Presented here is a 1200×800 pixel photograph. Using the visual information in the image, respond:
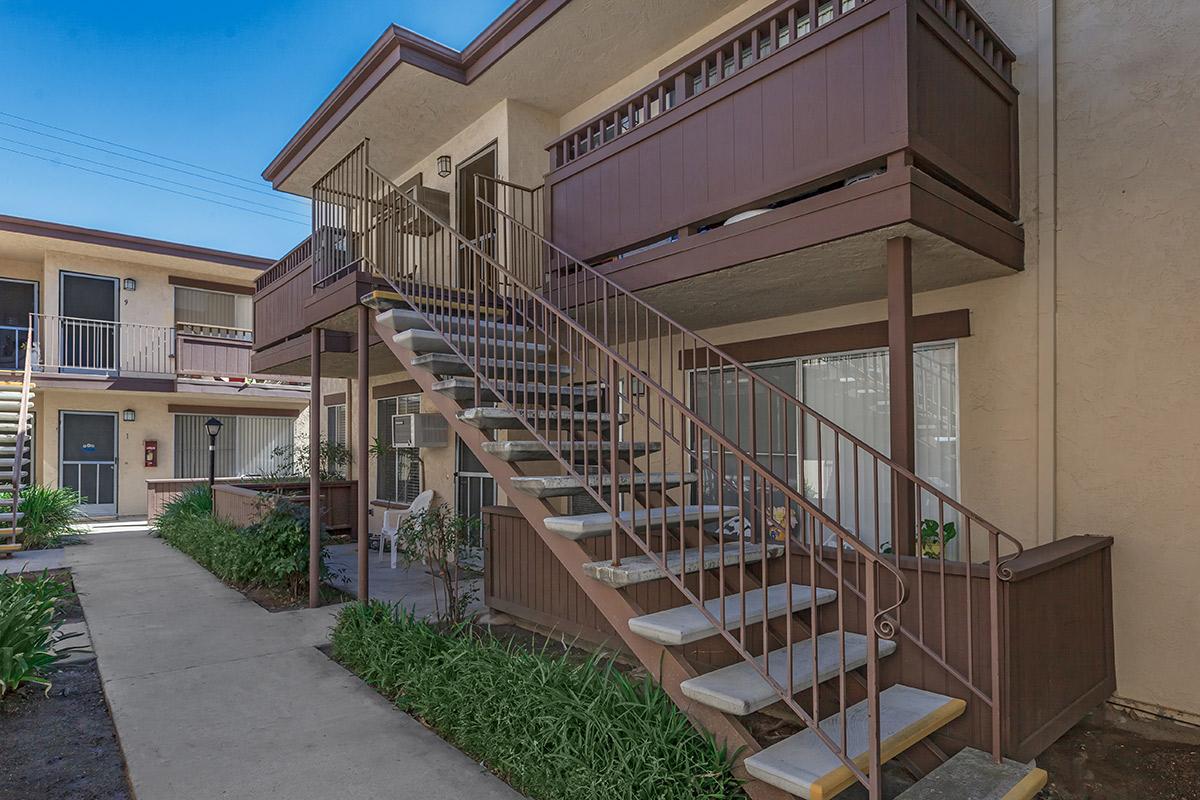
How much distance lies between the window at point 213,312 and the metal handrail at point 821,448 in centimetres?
1049

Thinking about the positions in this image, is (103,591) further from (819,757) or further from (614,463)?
(819,757)

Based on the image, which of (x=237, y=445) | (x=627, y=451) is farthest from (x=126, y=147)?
(x=627, y=451)

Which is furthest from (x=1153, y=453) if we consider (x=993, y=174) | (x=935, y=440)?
(x=993, y=174)

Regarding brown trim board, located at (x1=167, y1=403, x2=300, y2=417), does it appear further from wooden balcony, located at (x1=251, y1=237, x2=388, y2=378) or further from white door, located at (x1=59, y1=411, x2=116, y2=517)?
wooden balcony, located at (x1=251, y1=237, x2=388, y2=378)

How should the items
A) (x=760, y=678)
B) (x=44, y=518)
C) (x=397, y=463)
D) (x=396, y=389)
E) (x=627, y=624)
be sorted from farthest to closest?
(x=44, y=518)
(x=397, y=463)
(x=396, y=389)
(x=627, y=624)
(x=760, y=678)

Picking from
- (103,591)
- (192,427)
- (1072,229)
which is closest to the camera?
(1072,229)

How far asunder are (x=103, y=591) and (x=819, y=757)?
7597 mm

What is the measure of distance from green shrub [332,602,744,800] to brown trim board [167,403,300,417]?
44.0 feet

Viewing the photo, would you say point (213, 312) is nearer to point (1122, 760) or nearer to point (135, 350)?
point (135, 350)

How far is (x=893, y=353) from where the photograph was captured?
12.8ft

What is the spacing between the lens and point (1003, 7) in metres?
4.59

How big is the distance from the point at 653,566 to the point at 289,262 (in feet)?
23.0

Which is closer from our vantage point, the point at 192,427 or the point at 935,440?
the point at 935,440

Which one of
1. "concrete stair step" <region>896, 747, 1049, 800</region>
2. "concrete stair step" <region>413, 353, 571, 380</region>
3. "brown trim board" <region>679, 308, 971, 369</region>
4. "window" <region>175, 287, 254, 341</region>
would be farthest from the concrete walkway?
"window" <region>175, 287, 254, 341</region>
